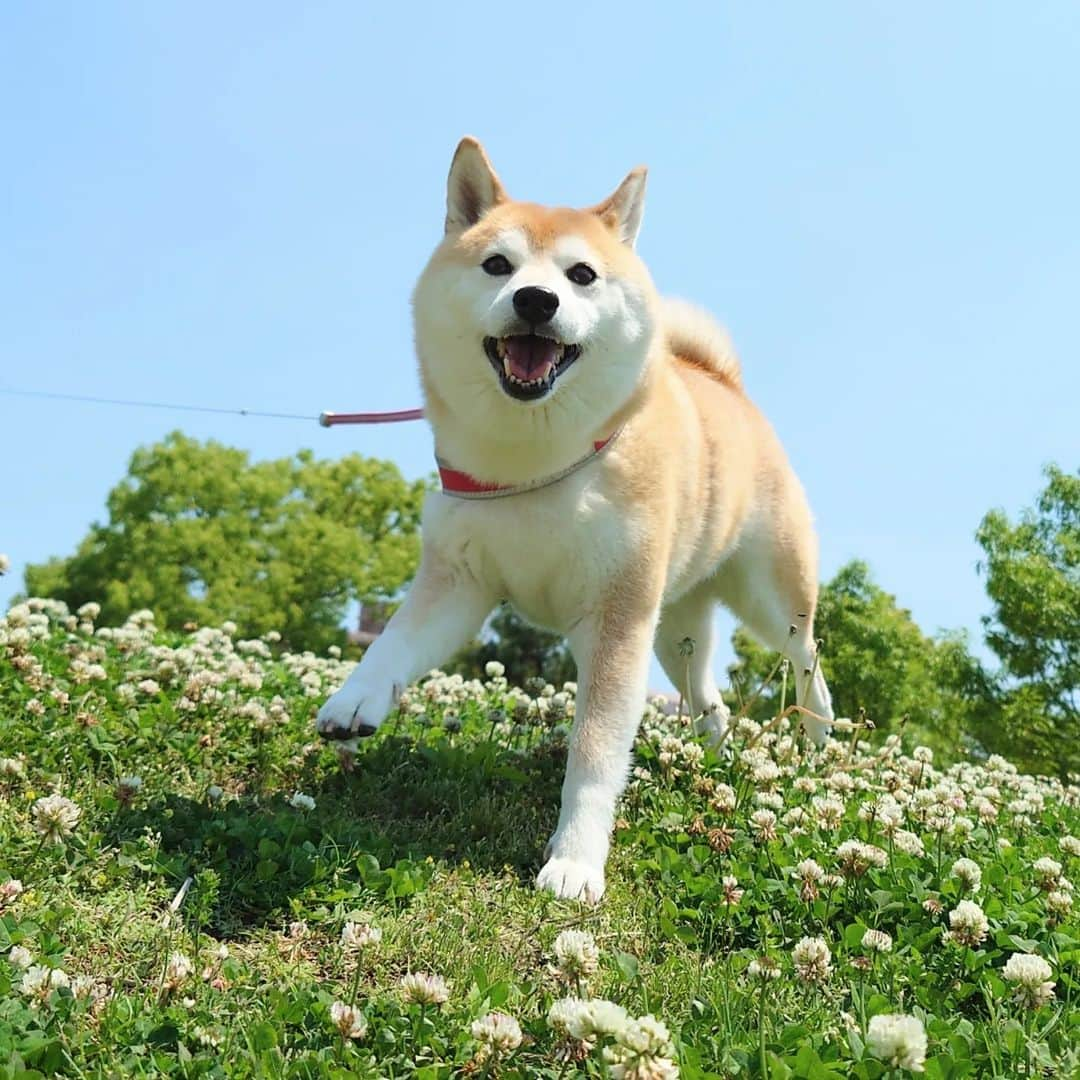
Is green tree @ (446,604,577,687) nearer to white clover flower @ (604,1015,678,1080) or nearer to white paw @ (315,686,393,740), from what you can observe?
white paw @ (315,686,393,740)

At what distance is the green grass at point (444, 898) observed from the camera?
2619 mm

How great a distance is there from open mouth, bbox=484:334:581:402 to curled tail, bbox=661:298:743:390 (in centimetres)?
293

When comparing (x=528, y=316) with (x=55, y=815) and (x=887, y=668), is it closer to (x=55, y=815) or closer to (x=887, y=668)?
(x=55, y=815)

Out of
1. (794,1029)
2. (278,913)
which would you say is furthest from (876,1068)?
(278,913)

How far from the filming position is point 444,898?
3711mm

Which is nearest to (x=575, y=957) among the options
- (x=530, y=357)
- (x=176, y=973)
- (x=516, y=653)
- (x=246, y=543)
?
(x=176, y=973)

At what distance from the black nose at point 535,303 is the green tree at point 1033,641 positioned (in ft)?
66.9

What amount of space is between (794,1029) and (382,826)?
209cm

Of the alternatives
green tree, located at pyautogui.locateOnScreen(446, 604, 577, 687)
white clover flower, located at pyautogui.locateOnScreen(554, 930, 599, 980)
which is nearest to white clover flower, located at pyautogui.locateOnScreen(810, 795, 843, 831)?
white clover flower, located at pyautogui.locateOnScreen(554, 930, 599, 980)

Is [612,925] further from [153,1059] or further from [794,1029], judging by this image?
[153,1059]

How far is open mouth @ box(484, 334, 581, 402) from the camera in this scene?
4.10 m

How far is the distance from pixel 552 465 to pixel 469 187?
1307 millimetres

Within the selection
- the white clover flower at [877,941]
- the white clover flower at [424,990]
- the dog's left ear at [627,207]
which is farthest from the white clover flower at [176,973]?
the dog's left ear at [627,207]

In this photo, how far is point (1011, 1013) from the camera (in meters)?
3.04
